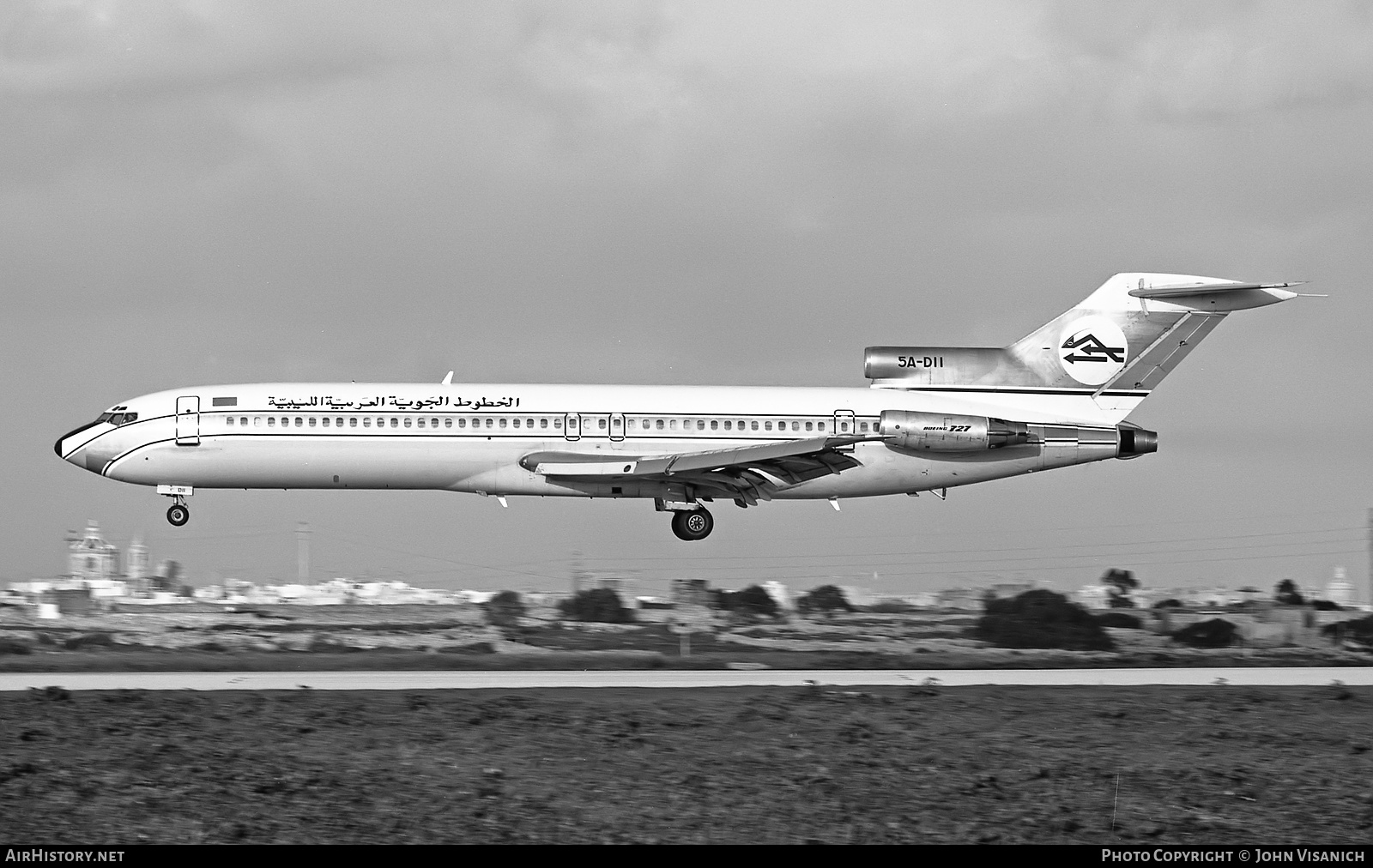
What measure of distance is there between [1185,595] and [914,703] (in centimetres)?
1589

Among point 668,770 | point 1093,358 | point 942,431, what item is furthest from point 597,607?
point 1093,358

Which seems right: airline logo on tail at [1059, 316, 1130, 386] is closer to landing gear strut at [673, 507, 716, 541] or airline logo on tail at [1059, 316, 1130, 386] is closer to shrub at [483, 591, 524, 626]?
landing gear strut at [673, 507, 716, 541]

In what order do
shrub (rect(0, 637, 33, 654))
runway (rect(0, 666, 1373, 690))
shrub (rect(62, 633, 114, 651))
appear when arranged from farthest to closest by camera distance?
shrub (rect(62, 633, 114, 651)) → shrub (rect(0, 637, 33, 654)) → runway (rect(0, 666, 1373, 690))

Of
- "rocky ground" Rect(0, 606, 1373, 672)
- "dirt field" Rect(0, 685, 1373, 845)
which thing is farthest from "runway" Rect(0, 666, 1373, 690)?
"dirt field" Rect(0, 685, 1373, 845)

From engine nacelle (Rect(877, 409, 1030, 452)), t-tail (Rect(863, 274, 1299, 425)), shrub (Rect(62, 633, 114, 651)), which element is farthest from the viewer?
t-tail (Rect(863, 274, 1299, 425))

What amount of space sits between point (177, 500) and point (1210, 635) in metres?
23.2

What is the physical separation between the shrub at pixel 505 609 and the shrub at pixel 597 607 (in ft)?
3.13

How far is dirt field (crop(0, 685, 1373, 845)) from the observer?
573 inches

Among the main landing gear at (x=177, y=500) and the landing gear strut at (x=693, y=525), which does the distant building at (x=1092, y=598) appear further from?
the main landing gear at (x=177, y=500)

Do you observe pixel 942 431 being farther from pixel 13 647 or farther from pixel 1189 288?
pixel 13 647

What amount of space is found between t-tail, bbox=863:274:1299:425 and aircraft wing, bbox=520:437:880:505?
3171mm
